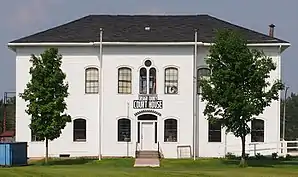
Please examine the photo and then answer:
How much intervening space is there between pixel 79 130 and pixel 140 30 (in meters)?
8.45

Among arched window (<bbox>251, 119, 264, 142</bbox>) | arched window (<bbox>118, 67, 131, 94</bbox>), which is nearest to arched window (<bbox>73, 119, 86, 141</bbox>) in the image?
arched window (<bbox>118, 67, 131, 94</bbox>)

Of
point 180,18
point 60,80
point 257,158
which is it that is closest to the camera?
point 60,80

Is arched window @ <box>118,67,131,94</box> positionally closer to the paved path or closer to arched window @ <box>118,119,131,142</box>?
arched window @ <box>118,119,131,142</box>

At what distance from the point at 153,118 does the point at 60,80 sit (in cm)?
977

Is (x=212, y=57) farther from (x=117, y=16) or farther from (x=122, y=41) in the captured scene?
(x=117, y=16)

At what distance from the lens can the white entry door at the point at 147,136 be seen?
5125 centimetres

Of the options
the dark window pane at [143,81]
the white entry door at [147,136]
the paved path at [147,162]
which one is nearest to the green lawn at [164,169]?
the paved path at [147,162]

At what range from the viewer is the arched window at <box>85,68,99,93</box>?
51.8m

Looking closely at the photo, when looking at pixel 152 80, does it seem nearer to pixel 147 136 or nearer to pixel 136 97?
pixel 136 97

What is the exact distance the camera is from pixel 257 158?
1893 inches

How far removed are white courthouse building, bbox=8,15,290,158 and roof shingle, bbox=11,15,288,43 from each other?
21 centimetres

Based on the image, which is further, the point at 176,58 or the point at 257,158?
the point at 176,58

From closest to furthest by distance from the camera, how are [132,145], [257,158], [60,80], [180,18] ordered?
[60,80]
[257,158]
[132,145]
[180,18]

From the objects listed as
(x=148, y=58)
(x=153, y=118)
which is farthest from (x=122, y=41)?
(x=153, y=118)
